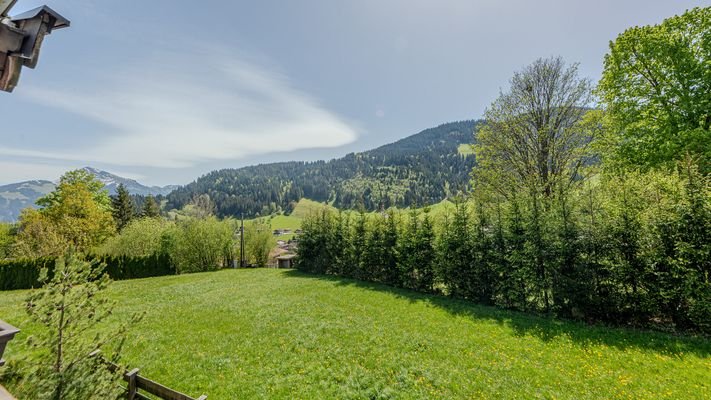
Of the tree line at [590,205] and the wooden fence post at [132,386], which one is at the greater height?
the tree line at [590,205]

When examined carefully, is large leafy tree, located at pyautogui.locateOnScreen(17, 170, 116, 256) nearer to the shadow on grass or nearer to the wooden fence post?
the wooden fence post

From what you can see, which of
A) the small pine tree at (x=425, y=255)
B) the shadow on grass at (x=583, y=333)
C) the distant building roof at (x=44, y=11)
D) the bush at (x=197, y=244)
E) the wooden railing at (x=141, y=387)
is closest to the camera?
the distant building roof at (x=44, y=11)

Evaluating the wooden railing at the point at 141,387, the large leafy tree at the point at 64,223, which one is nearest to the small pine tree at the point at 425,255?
the wooden railing at the point at 141,387

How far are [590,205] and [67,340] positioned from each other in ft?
53.6

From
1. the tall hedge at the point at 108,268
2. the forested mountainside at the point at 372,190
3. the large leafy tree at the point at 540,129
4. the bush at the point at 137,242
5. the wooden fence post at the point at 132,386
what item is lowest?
the tall hedge at the point at 108,268

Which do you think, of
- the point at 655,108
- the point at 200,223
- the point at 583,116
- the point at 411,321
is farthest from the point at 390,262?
the point at 200,223

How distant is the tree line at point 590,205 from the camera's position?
938 cm

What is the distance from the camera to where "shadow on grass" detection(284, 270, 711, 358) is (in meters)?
7.81

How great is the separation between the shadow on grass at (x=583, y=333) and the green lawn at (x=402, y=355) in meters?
0.04

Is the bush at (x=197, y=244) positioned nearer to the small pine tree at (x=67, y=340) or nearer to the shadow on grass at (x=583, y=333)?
the shadow on grass at (x=583, y=333)

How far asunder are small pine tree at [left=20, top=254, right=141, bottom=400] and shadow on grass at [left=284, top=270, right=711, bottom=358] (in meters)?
11.3

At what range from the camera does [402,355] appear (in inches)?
313

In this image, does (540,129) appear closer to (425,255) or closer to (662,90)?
(662,90)

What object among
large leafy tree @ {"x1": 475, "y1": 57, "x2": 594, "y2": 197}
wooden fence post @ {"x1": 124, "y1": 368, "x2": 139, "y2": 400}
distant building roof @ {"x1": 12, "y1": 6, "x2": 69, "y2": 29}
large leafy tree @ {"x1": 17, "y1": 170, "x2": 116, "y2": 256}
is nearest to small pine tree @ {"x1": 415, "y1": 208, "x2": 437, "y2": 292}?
large leafy tree @ {"x1": 475, "y1": 57, "x2": 594, "y2": 197}
